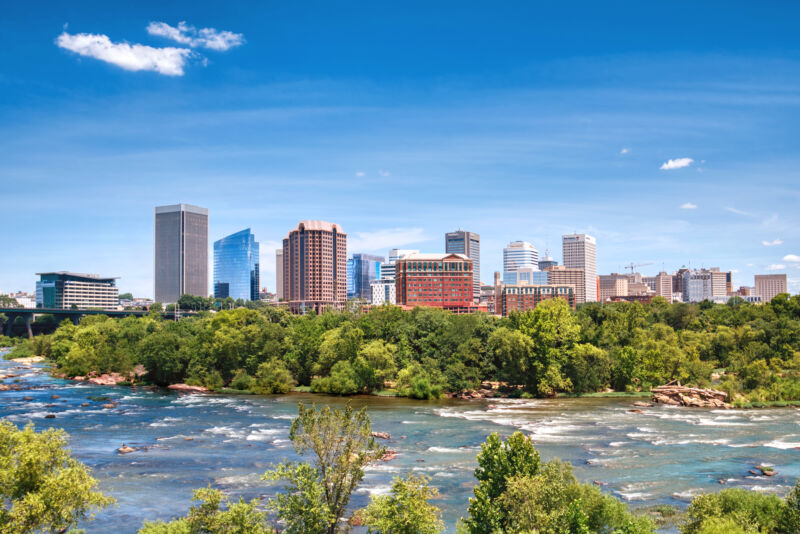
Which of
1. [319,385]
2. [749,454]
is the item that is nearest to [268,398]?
[319,385]

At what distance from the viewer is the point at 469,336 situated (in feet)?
372

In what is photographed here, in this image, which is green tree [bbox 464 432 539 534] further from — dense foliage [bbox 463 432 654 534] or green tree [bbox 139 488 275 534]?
green tree [bbox 139 488 275 534]

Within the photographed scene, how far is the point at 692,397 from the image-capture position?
305 feet

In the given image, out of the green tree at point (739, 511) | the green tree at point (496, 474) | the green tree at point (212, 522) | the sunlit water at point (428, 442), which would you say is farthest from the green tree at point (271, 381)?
the green tree at point (739, 511)

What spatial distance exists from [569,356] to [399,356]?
30.1 m

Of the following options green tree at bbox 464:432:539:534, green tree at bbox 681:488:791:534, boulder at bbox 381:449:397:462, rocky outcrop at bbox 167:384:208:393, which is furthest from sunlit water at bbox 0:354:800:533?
rocky outcrop at bbox 167:384:208:393

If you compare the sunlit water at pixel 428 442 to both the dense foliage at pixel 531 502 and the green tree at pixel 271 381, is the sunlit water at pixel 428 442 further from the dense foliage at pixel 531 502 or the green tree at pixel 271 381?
the dense foliage at pixel 531 502

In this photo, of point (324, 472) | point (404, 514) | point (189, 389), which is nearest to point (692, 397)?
point (404, 514)

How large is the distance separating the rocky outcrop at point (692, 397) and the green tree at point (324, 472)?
243ft

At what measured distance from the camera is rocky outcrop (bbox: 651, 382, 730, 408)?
91000 millimetres

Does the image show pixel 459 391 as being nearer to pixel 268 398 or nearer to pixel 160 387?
pixel 268 398

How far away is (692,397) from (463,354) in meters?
37.2

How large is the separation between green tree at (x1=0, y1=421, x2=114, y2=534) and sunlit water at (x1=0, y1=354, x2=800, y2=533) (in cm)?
1286

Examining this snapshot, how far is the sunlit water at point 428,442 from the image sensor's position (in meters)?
49.4
